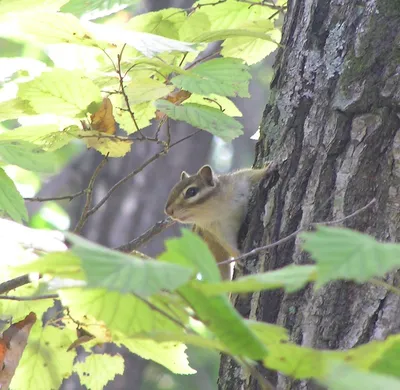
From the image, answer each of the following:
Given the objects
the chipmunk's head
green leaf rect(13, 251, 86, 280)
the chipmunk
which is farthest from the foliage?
the chipmunk's head

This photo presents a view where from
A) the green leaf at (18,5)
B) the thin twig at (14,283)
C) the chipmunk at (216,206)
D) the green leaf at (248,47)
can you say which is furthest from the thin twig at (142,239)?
the green leaf at (18,5)

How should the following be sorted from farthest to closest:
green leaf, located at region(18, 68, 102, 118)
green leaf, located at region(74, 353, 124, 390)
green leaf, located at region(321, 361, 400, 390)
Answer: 1. green leaf, located at region(74, 353, 124, 390)
2. green leaf, located at region(18, 68, 102, 118)
3. green leaf, located at region(321, 361, 400, 390)

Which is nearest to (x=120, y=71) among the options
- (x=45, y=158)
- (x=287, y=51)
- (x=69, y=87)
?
(x=69, y=87)

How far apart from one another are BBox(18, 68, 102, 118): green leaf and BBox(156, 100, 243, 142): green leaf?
0.19 m

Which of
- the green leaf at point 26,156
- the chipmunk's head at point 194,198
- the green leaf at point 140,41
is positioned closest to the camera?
the green leaf at point 140,41

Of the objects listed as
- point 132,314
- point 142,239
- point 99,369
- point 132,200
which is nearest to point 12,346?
point 99,369

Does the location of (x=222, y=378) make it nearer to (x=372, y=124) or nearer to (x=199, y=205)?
(x=372, y=124)

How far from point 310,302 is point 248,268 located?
26 cm

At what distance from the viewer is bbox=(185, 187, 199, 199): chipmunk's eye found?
265 centimetres

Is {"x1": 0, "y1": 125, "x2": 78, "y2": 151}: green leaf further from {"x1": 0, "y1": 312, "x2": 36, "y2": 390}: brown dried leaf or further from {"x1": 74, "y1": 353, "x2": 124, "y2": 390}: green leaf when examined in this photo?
{"x1": 74, "y1": 353, "x2": 124, "y2": 390}: green leaf

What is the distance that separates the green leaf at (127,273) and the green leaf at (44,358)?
1.18 meters

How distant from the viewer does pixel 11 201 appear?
56.6 inches

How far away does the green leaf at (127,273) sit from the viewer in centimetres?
65

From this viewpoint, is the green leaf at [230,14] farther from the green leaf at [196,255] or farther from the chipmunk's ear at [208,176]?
the green leaf at [196,255]
